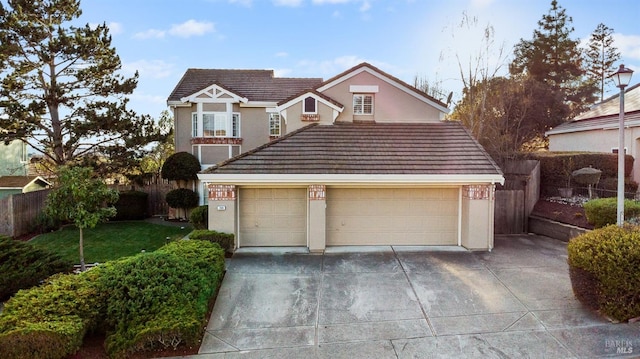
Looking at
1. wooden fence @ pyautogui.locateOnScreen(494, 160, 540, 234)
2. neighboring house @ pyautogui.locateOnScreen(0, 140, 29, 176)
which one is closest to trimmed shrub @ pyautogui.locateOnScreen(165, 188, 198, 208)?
neighboring house @ pyautogui.locateOnScreen(0, 140, 29, 176)

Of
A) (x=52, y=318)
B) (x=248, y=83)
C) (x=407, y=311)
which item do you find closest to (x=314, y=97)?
(x=248, y=83)

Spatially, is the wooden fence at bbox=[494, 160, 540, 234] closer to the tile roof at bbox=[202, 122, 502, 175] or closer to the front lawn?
the tile roof at bbox=[202, 122, 502, 175]

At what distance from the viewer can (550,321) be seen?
6469mm

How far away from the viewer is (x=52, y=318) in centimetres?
550

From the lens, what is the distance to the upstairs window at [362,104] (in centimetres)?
1510

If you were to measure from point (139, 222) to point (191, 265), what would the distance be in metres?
12.6

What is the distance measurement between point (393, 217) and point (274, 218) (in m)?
3.97

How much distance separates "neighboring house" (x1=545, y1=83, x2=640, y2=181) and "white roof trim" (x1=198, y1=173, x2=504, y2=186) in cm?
958

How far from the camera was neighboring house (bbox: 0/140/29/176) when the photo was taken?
21062mm

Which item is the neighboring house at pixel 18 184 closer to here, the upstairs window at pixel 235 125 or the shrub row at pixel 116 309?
the upstairs window at pixel 235 125

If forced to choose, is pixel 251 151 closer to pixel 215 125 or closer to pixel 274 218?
pixel 274 218

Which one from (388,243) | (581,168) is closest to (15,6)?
(388,243)

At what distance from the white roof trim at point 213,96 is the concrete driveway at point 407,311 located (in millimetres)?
11276

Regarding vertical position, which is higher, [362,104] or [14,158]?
[362,104]
